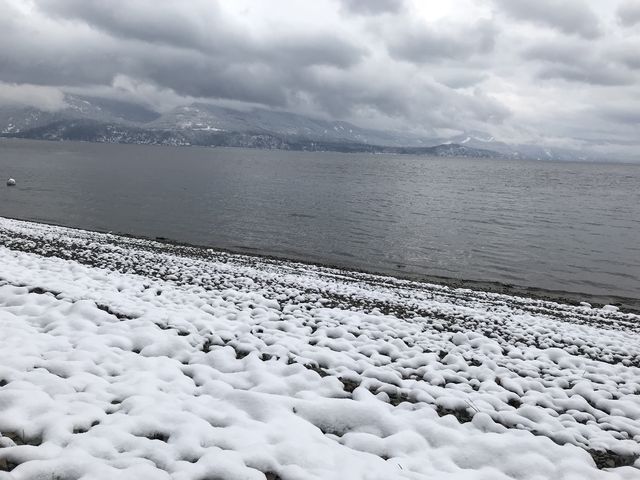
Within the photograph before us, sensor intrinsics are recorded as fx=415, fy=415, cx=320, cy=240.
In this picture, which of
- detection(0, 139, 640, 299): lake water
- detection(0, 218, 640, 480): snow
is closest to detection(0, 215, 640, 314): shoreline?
detection(0, 139, 640, 299): lake water

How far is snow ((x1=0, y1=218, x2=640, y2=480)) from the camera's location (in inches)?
219

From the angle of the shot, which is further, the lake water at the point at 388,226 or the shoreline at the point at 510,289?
the lake water at the point at 388,226

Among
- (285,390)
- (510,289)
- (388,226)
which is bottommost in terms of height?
(510,289)

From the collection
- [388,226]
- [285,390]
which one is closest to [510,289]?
[388,226]

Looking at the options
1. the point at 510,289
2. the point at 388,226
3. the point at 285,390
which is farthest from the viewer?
the point at 388,226

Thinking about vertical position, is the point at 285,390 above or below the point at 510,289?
above

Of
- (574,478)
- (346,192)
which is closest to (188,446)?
(574,478)

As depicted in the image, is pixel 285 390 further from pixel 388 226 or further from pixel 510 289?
pixel 388 226

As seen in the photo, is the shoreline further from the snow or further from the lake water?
the snow

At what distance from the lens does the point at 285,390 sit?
7.78 meters

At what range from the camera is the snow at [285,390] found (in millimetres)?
5555

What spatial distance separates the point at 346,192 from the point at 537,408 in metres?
77.4

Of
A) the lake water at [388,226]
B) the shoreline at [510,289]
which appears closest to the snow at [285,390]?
the shoreline at [510,289]

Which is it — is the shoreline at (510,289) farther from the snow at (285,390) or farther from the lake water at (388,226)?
the snow at (285,390)
